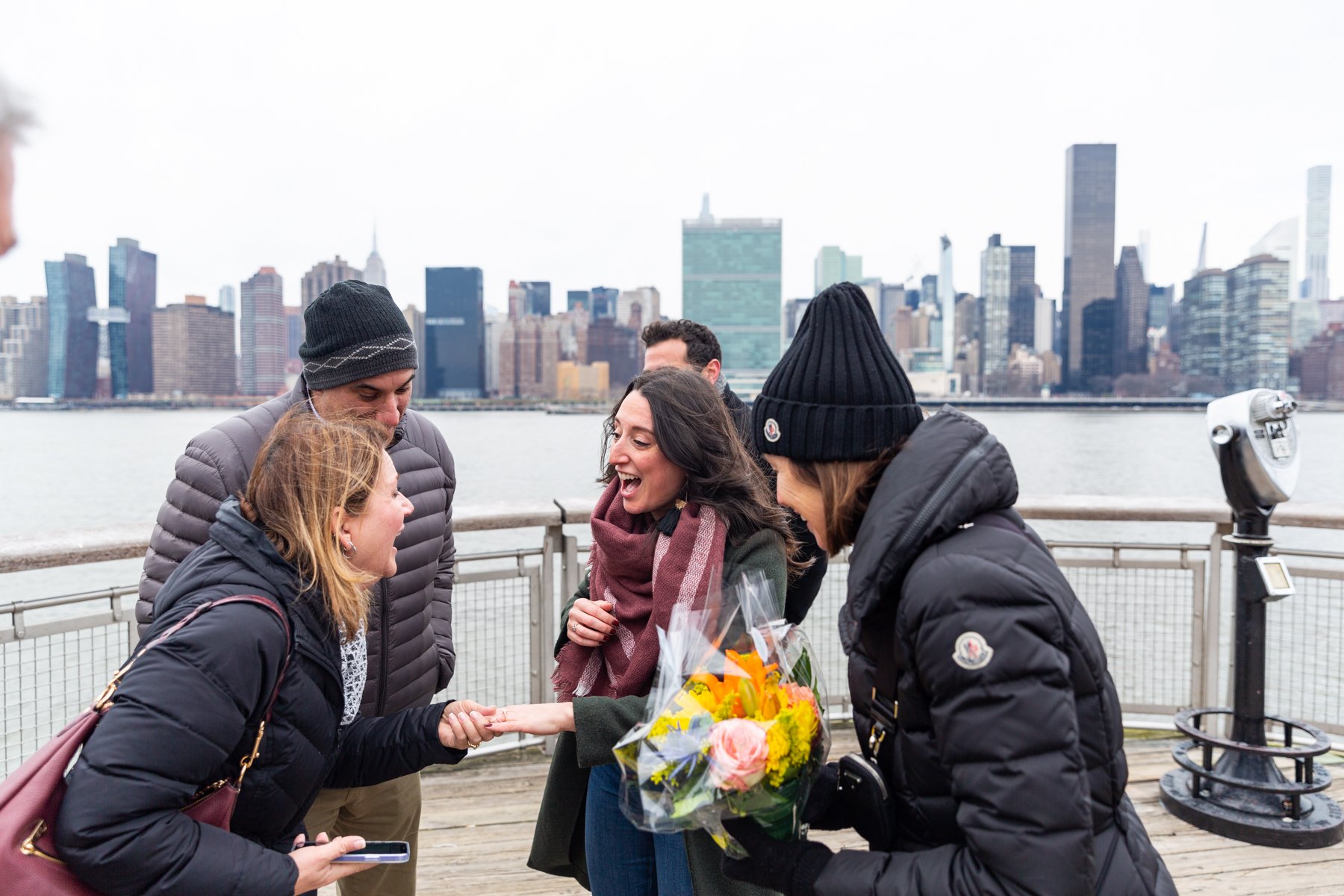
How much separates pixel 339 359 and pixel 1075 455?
4896cm

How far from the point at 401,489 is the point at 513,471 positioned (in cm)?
3191

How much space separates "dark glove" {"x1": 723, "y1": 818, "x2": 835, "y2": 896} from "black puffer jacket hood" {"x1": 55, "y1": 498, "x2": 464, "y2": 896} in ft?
1.95

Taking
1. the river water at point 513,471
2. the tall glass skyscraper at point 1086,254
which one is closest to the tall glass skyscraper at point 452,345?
the river water at point 513,471

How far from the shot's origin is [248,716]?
123 cm

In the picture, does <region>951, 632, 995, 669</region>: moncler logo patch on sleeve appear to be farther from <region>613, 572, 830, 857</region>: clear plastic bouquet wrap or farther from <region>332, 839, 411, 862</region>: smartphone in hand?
<region>332, 839, 411, 862</region>: smartphone in hand

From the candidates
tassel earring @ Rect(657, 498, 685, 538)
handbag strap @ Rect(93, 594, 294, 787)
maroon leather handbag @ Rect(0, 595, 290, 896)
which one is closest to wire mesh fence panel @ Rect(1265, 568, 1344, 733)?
tassel earring @ Rect(657, 498, 685, 538)

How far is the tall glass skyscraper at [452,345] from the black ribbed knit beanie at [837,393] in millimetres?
48675

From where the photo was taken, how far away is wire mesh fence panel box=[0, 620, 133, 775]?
8.81 ft

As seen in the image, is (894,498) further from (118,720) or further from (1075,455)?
(1075,455)

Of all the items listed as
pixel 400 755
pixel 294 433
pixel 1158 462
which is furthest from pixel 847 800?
pixel 1158 462

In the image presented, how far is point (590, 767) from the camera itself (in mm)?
1857

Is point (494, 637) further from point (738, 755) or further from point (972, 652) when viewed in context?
point (972, 652)

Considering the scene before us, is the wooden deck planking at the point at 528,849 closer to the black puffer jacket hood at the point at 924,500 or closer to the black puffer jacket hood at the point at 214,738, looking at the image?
the black puffer jacket hood at the point at 214,738

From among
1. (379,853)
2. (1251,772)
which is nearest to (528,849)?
(379,853)
